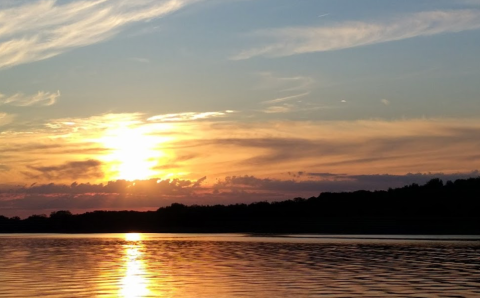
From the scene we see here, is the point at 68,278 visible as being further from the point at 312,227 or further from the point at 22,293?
the point at 312,227

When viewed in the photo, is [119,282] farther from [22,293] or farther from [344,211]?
[344,211]

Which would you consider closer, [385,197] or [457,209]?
[457,209]

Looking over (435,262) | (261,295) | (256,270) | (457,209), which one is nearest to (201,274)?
(256,270)

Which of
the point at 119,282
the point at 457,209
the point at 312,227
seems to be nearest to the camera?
the point at 119,282

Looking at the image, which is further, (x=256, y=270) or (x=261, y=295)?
(x=256, y=270)

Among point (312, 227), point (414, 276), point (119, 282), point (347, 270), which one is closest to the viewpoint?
point (119, 282)

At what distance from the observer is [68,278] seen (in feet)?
143

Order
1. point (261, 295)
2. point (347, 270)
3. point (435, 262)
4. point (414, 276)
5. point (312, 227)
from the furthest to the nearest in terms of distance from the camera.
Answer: point (312, 227)
point (435, 262)
point (347, 270)
point (414, 276)
point (261, 295)

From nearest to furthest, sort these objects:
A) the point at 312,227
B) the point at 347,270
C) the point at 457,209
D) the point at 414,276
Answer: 1. the point at 414,276
2. the point at 347,270
3. the point at 457,209
4. the point at 312,227

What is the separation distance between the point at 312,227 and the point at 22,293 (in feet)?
519

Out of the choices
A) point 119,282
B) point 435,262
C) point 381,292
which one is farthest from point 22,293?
point 435,262

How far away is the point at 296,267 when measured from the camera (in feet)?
169

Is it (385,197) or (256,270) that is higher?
(385,197)

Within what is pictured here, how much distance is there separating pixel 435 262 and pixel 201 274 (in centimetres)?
2083
